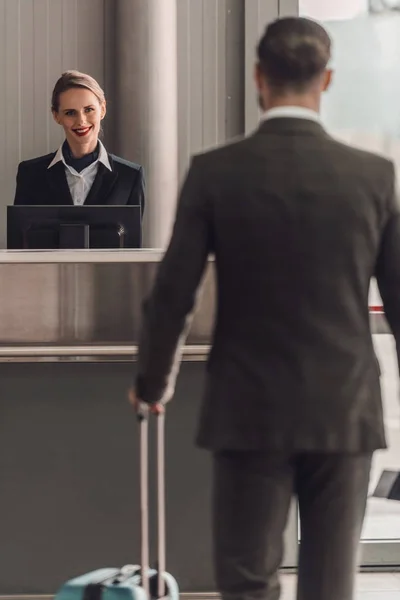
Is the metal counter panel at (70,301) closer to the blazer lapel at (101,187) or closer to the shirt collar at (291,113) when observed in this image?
the blazer lapel at (101,187)

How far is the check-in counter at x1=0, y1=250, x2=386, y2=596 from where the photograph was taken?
3.28 meters

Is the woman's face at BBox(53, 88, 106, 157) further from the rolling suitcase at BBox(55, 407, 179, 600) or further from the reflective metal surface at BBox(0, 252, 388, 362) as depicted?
the rolling suitcase at BBox(55, 407, 179, 600)

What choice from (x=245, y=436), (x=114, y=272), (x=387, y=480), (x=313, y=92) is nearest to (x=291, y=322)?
(x=245, y=436)

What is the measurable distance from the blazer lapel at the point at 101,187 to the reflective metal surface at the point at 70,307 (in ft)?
3.41

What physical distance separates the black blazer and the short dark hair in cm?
223

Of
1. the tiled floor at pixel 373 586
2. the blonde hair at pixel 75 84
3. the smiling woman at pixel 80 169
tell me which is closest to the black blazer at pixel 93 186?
the smiling woman at pixel 80 169

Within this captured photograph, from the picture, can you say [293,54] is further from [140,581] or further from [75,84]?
[75,84]

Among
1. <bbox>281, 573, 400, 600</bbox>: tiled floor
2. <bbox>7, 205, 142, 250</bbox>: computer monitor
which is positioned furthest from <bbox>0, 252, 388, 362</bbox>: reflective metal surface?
<bbox>281, 573, 400, 600</bbox>: tiled floor

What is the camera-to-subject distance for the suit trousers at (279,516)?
6.65 feet

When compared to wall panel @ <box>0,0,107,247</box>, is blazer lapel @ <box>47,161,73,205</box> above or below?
below

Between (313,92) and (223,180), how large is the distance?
0.24 metres

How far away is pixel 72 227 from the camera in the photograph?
3.48 metres

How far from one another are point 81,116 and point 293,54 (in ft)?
7.83

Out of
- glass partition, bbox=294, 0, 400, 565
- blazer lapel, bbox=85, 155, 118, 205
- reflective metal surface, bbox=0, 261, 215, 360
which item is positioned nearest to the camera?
reflective metal surface, bbox=0, 261, 215, 360
